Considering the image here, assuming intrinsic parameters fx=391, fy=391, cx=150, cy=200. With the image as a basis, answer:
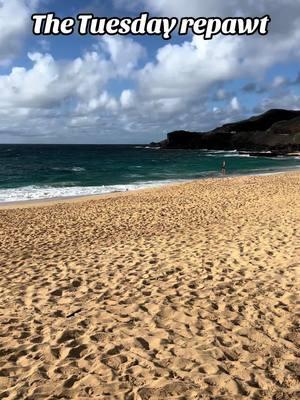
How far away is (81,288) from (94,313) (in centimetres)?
129

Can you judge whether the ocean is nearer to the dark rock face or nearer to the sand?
the sand

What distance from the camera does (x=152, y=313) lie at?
6004mm

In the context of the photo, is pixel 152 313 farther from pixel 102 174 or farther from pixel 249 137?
pixel 249 137

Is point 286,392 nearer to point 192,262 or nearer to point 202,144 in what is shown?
point 192,262

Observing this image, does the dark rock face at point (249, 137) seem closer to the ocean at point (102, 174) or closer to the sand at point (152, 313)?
the ocean at point (102, 174)

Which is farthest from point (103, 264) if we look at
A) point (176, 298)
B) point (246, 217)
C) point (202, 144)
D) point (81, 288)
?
point (202, 144)

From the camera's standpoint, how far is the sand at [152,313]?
4266 mm

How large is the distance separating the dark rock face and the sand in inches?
3347

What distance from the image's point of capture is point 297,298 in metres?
6.41

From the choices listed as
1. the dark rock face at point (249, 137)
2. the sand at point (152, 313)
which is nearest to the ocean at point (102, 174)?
the sand at point (152, 313)

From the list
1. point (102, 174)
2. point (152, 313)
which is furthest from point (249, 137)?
point (152, 313)

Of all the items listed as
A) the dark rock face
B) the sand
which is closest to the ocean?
the sand

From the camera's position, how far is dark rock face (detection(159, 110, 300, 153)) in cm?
10492

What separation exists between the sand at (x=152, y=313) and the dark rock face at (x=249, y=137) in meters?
85.0
